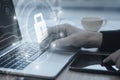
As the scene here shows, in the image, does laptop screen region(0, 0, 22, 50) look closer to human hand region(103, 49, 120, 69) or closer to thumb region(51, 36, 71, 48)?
thumb region(51, 36, 71, 48)

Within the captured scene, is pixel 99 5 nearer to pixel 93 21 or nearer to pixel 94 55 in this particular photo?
pixel 93 21

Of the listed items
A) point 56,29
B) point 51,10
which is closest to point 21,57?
point 56,29

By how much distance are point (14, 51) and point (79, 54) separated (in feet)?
0.71

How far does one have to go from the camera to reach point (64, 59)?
70 cm

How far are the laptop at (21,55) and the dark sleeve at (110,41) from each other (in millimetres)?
121

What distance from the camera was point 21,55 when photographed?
73 centimetres

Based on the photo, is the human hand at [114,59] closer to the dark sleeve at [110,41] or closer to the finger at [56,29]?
the dark sleeve at [110,41]

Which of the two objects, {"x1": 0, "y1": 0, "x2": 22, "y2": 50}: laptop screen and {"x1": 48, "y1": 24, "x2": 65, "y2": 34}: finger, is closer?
{"x1": 0, "y1": 0, "x2": 22, "y2": 50}: laptop screen

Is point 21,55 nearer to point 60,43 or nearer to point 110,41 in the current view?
point 60,43

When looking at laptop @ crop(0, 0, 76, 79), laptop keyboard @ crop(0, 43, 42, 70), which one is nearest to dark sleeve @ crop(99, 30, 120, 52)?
laptop @ crop(0, 0, 76, 79)

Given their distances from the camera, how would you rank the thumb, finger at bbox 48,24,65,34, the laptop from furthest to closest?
finger at bbox 48,24,65,34 < the thumb < the laptop

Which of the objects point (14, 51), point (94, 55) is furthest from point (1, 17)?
point (94, 55)

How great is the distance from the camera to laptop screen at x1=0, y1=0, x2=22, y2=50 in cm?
81

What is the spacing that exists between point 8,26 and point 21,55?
0.16 m
